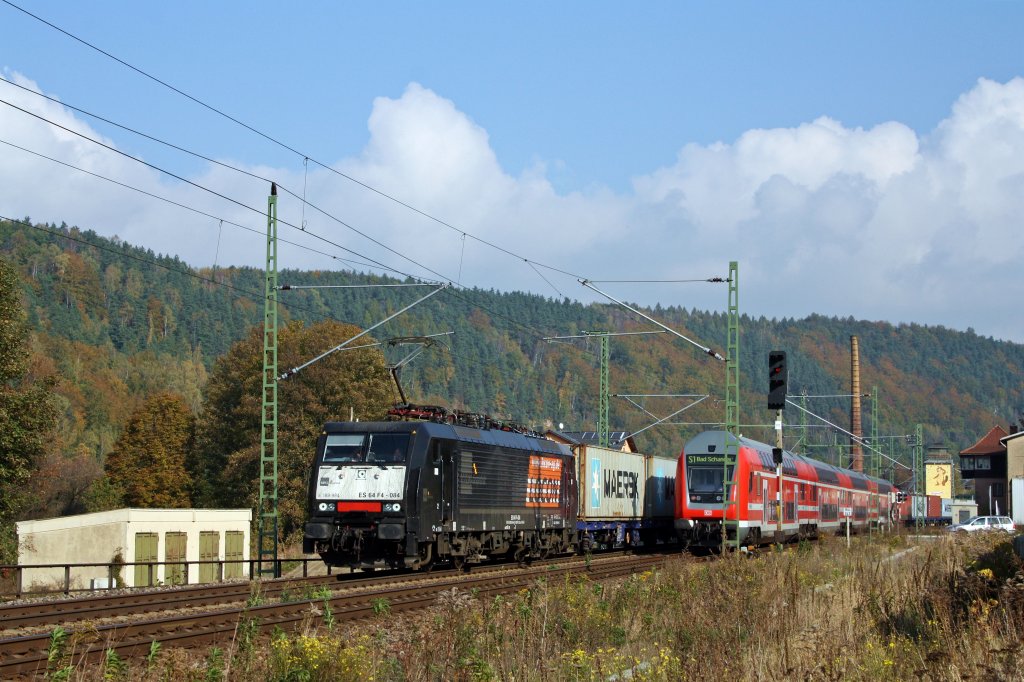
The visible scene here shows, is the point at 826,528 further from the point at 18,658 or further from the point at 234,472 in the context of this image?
the point at 18,658

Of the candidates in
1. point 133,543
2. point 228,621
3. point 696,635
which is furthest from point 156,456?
point 696,635

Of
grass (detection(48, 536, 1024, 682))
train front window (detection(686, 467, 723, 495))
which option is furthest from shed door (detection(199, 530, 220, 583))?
grass (detection(48, 536, 1024, 682))

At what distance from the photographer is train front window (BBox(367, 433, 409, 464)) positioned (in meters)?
24.4

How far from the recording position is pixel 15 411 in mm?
42469

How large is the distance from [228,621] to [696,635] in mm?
6423

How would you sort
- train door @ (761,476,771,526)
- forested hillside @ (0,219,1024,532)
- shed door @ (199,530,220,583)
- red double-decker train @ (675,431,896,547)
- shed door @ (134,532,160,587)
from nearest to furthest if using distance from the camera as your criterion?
red double-decker train @ (675,431,896,547), train door @ (761,476,771,526), shed door @ (134,532,160,587), shed door @ (199,530,220,583), forested hillside @ (0,219,1024,532)

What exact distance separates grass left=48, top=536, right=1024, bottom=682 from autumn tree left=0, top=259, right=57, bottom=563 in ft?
99.2

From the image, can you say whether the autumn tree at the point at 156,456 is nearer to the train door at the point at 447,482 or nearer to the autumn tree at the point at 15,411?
the autumn tree at the point at 15,411

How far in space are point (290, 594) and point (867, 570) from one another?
9267 mm

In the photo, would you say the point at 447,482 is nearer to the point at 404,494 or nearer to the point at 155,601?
the point at 404,494

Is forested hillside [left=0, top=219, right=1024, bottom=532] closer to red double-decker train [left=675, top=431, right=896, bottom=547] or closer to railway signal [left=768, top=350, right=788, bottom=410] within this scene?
red double-decker train [left=675, top=431, right=896, bottom=547]

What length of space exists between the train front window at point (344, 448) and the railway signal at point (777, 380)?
8.86 meters

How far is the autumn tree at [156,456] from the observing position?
81.6 metres

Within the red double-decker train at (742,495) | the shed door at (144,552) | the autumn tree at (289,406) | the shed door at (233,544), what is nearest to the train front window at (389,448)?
the red double-decker train at (742,495)
